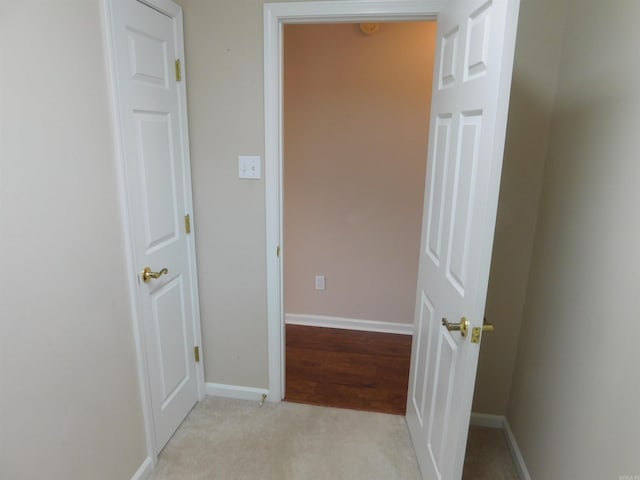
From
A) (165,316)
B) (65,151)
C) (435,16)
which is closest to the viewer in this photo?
(65,151)

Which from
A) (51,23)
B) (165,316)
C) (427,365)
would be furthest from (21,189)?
(427,365)

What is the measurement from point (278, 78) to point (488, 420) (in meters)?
2.08

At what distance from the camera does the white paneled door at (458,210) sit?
3.56ft

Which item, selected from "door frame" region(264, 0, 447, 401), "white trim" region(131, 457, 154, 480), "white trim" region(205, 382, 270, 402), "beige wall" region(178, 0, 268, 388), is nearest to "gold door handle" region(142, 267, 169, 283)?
"beige wall" region(178, 0, 268, 388)

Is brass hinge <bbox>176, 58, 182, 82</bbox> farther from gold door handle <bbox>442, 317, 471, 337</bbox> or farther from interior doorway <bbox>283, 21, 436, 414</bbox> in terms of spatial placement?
gold door handle <bbox>442, 317, 471, 337</bbox>

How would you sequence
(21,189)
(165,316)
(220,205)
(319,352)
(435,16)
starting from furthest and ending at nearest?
(319,352) < (220,205) < (165,316) < (435,16) < (21,189)

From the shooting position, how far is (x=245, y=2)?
178 cm

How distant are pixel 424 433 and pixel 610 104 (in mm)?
1485

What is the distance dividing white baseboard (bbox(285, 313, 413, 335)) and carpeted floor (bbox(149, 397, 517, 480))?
0.97m

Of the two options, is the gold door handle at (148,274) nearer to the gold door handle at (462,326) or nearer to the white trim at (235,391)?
the white trim at (235,391)

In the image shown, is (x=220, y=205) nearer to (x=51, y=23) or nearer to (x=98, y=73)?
(x=98, y=73)

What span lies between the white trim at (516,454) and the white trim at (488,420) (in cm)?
3

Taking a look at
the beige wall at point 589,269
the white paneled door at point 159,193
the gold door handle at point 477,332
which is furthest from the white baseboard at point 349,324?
the gold door handle at point 477,332

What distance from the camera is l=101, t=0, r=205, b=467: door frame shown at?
1.36 meters
